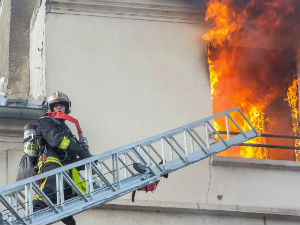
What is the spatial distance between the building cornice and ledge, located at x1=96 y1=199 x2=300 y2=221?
9.82ft

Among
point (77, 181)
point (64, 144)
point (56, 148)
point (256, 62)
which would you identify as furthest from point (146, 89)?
point (77, 181)

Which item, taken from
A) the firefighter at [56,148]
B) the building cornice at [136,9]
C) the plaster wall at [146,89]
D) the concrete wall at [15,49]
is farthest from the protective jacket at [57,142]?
the concrete wall at [15,49]

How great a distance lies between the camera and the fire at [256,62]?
15523 mm

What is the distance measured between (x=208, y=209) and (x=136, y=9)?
3.29m

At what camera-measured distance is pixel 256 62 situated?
16125 millimetres

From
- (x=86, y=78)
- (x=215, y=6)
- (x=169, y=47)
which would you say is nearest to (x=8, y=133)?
(x=86, y=78)

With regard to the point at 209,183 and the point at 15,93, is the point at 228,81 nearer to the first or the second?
the point at 209,183

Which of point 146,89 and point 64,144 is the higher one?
point 146,89

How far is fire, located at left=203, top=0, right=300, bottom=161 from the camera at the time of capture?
1552 centimetres

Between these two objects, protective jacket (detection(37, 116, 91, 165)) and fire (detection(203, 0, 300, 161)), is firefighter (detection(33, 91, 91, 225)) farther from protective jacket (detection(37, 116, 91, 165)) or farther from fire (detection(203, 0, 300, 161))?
fire (detection(203, 0, 300, 161))

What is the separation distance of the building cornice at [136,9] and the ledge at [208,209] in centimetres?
299

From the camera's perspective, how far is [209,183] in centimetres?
1428

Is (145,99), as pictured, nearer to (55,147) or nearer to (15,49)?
(55,147)

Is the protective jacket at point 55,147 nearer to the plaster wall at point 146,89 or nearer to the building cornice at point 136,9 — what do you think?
the plaster wall at point 146,89
